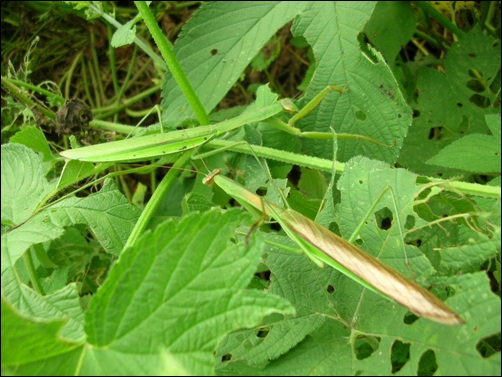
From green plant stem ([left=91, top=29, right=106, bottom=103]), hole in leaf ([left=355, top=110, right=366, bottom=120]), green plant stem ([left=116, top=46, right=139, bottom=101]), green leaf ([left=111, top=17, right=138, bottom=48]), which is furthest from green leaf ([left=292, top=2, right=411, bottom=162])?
green plant stem ([left=91, top=29, right=106, bottom=103])

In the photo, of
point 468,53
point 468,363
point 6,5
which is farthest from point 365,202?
point 6,5

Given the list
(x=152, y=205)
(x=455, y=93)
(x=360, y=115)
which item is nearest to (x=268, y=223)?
(x=152, y=205)

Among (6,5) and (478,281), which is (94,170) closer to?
(478,281)

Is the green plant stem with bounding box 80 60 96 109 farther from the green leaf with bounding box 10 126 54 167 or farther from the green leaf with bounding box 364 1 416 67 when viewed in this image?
the green leaf with bounding box 364 1 416 67

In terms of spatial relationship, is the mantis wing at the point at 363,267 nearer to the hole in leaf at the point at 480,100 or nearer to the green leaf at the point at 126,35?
the green leaf at the point at 126,35

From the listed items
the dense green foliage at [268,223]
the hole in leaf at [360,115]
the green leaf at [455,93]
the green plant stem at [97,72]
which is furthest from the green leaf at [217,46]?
the green plant stem at [97,72]

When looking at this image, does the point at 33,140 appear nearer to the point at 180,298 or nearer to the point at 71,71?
the point at 180,298
